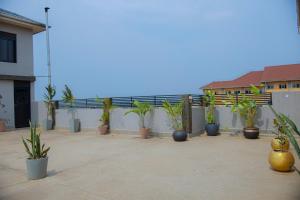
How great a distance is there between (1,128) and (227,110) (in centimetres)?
1103

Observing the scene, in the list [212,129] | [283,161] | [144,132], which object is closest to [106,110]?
[144,132]

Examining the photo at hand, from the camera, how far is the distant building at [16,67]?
14041 mm

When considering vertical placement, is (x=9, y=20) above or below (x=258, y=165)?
above

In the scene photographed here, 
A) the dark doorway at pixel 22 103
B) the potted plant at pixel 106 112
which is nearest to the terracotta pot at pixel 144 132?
the potted plant at pixel 106 112

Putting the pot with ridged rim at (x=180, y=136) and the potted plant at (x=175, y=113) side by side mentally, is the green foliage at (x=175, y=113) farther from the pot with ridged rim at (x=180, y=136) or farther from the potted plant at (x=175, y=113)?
the pot with ridged rim at (x=180, y=136)

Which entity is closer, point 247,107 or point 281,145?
point 281,145

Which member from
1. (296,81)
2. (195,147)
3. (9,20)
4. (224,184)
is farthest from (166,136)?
(296,81)

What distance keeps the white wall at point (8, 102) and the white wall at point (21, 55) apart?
2.15 feet

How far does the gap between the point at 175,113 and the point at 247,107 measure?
271cm

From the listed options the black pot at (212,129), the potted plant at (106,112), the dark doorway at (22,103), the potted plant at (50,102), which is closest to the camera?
the black pot at (212,129)

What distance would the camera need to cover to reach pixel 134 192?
4.25m

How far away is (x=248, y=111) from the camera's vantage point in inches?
385

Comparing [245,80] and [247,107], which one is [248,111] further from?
[245,80]

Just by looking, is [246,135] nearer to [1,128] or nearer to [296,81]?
[1,128]
